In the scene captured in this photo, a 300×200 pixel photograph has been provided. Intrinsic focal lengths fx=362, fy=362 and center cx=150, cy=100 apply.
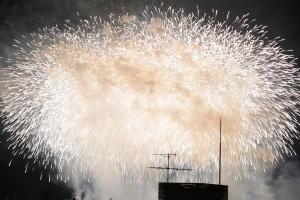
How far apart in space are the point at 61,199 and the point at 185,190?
119682 millimetres

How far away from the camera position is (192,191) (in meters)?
33.9

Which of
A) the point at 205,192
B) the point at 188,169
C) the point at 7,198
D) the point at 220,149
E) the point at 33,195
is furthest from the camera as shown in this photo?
the point at 33,195

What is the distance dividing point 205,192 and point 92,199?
125m

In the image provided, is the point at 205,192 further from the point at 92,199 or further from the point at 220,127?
the point at 92,199

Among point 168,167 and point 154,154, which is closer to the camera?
point 154,154

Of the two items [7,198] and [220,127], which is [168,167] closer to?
[220,127]

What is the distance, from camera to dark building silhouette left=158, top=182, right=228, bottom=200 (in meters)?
33.7

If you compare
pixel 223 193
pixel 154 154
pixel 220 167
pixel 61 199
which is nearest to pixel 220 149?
pixel 220 167

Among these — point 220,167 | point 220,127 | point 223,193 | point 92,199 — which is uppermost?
point 220,127

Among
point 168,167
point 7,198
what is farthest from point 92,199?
point 168,167

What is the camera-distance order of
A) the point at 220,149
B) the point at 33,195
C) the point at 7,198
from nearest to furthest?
the point at 220,149 → the point at 7,198 → the point at 33,195

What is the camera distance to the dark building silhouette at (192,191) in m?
33.7

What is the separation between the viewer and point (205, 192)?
33688 millimetres

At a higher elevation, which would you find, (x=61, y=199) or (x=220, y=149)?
(x=220, y=149)
